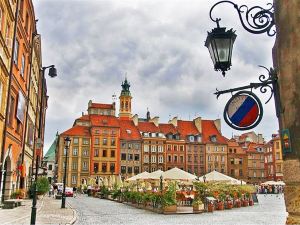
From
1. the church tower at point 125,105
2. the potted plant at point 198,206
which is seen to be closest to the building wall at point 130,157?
the church tower at point 125,105

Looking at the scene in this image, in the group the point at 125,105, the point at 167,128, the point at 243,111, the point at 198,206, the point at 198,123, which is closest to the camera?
the point at 243,111

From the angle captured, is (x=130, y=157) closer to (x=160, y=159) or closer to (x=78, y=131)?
(x=160, y=159)

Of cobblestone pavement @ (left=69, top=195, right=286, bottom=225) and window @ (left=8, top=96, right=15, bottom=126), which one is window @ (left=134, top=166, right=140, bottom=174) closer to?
cobblestone pavement @ (left=69, top=195, right=286, bottom=225)

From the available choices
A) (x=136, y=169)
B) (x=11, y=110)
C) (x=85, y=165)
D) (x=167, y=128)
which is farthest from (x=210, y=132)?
(x=11, y=110)

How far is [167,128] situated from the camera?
292 ft

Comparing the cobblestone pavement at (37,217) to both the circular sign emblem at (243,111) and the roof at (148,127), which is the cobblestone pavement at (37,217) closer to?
the circular sign emblem at (243,111)

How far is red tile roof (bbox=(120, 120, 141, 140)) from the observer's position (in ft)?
275

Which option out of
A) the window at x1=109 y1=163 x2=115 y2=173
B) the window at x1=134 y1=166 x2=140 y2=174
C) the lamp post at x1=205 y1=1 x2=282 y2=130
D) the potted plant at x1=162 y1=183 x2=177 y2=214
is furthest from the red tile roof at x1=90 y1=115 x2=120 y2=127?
the lamp post at x1=205 y1=1 x2=282 y2=130

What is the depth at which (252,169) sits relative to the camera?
3693 inches

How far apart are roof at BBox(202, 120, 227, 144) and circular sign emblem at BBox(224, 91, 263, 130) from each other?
275ft

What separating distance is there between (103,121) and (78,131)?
19.9 feet

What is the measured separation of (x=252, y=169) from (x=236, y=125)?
304 ft

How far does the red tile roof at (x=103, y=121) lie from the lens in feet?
269

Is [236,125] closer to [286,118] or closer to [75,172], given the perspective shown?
[286,118]
